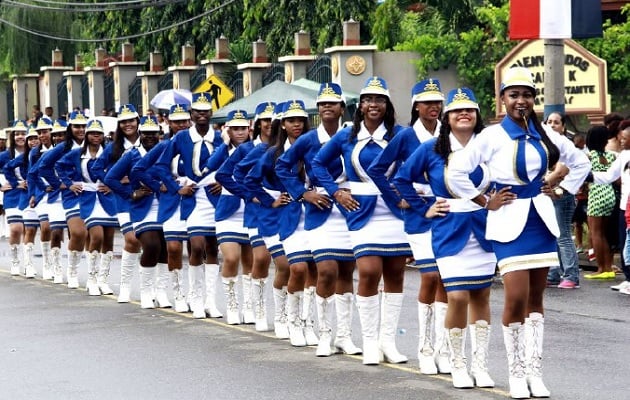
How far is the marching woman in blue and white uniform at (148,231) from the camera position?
16.0 metres

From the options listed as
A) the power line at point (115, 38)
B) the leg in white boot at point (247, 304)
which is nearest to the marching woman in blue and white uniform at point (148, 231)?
the leg in white boot at point (247, 304)

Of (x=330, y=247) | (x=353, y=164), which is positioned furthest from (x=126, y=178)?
(x=353, y=164)

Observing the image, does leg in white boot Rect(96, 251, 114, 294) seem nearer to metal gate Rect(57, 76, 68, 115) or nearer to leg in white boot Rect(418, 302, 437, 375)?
leg in white boot Rect(418, 302, 437, 375)

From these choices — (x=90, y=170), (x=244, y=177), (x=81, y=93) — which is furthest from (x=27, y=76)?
(x=244, y=177)

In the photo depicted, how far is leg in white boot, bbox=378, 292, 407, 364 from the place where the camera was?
11.4 m

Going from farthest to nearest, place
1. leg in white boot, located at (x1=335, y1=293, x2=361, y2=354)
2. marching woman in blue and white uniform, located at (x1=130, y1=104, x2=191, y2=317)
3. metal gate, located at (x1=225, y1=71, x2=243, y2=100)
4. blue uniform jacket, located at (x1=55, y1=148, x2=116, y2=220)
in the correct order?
1. metal gate, located at (x1=225, y1=71, x2=243, y2=100)
2. blue uniform jacket, located at (x1=55, y1=148, x2=116, y2=220)
3. marching woman in blue and white uniform, located at (x1=130, y1=104, x2=191, y2=317)
4. leg in white boot, located at (x1=335, y1=293, x2=361, y2=354)

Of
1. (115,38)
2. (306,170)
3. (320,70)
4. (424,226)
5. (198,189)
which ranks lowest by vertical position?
(424,226)

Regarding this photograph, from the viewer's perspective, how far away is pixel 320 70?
33344 millimetres

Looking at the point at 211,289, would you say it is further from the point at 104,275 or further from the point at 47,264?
the point at 47,264

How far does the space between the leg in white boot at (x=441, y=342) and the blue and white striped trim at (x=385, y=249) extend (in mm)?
569

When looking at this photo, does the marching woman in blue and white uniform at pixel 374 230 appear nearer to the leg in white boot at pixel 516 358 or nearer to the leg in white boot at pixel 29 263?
the leg in white boot at pixel 516 358

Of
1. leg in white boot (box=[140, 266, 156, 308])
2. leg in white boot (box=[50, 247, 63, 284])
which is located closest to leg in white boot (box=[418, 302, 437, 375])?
leg in white boot (box=[140, 266, 156, 308])

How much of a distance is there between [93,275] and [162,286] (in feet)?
6.84

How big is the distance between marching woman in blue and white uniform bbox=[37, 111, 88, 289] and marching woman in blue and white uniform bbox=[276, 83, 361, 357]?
700cm
